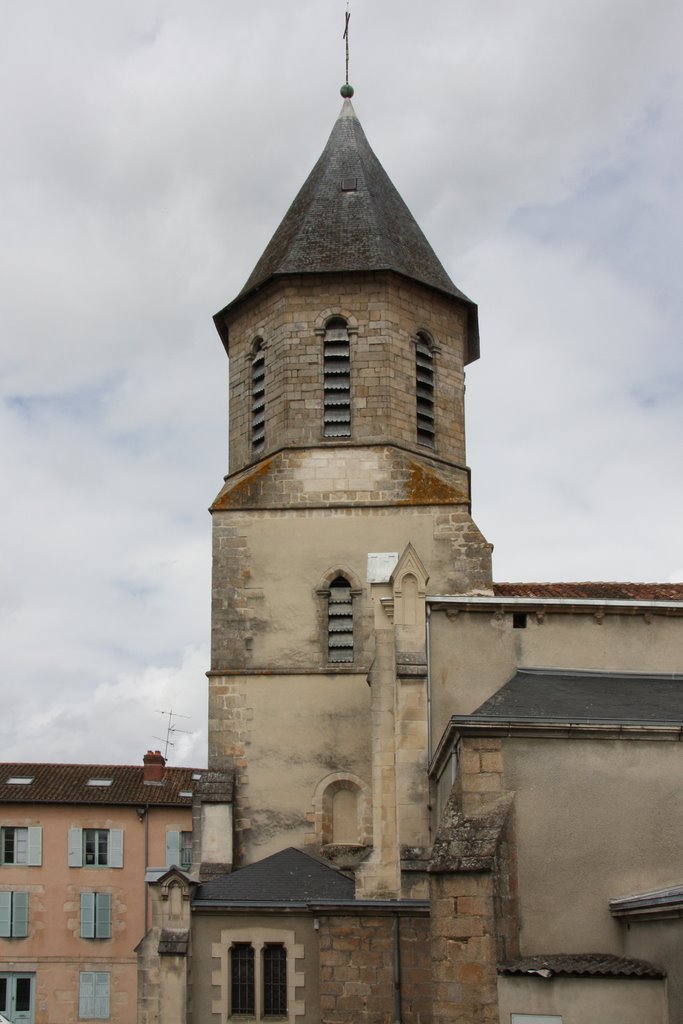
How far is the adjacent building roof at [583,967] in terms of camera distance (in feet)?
38.6

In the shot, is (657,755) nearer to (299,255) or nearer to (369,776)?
(369,776)

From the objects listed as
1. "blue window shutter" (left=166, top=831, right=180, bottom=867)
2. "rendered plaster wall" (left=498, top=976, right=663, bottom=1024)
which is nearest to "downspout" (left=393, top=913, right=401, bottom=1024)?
"rendered plaster wall" (left=498, top=976, right=663, bottom=1024)

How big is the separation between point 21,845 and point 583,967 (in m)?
23.1

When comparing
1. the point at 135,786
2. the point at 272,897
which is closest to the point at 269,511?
the point at 272,897

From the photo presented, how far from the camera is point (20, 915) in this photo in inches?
1240

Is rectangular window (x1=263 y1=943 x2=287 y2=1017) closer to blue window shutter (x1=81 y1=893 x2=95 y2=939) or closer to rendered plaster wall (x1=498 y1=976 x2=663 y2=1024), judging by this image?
rendered plaster wall (x1=498 y1=976 x2=663 y2=1024)

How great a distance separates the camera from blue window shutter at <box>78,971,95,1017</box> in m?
31.0

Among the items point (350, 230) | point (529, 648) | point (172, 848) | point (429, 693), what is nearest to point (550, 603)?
point (529, 648)

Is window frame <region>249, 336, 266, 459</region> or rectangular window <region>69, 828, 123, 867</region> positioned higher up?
window frame <region>249, 336, 266, 459</region>

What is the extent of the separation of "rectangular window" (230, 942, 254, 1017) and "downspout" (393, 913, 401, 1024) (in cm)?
256

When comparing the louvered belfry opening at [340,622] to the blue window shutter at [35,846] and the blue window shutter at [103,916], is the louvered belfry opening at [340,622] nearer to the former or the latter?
the blue window shutter at [103,916]

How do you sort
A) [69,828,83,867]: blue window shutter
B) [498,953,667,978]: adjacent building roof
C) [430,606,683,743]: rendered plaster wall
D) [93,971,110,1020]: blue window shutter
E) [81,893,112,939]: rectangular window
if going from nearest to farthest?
[498,953,667,978]: adjacent building roof, [430,606,683,743]: rendered plaster wall, [93,971,110,1020]: blue window shutter, [81,893,112,939]: rectangular window, [69,828,83,867]: blue window shutter

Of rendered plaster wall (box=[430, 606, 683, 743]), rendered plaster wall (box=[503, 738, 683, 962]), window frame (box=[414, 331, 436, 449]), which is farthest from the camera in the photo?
window frame (box=[414, 331, 436, 449])

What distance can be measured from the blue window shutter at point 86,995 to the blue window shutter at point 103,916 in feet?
3.09
